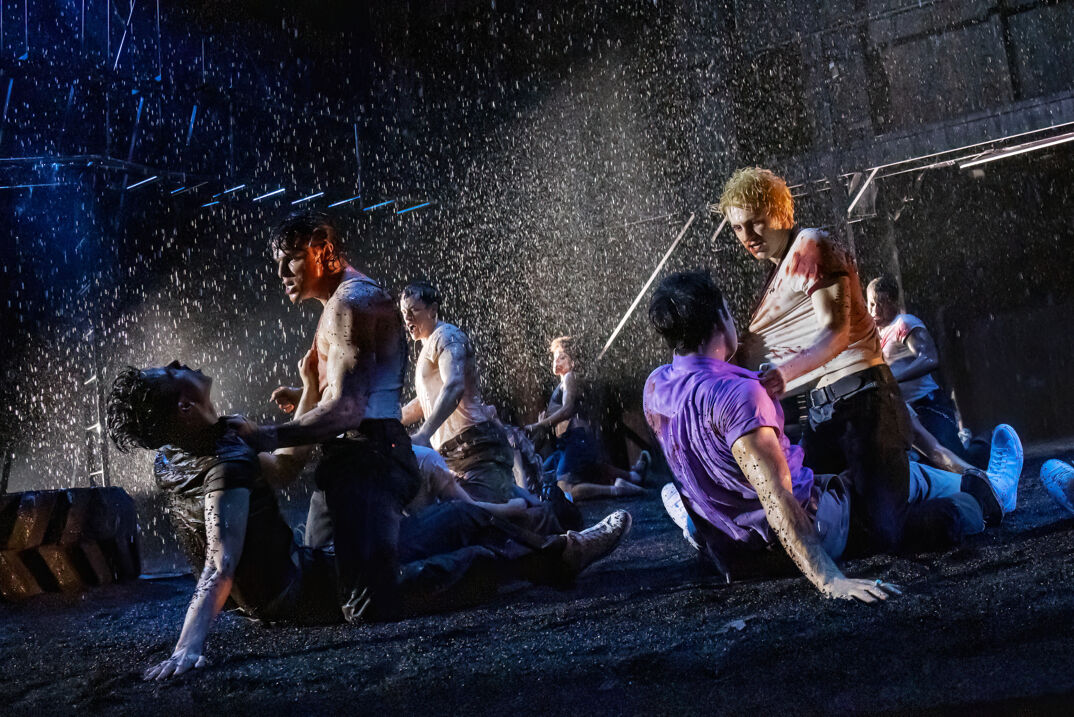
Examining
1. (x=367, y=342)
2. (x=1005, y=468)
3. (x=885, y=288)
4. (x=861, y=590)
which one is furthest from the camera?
(x=885, y=288)

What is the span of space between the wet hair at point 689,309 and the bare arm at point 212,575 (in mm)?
1631

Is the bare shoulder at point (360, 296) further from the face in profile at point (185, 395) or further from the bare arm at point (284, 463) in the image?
the face in profile at point (185, 395)

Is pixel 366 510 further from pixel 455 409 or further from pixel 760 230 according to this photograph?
pixel 760 230

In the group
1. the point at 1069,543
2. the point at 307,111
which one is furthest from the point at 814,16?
the point at 1069,543

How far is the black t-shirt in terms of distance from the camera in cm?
321

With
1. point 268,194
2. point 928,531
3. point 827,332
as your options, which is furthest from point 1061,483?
point 268,194

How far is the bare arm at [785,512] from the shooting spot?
2797mm

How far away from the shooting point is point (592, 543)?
13.1ft

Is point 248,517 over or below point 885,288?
below

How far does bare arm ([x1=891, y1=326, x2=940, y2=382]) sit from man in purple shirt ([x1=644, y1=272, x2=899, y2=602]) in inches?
88.4

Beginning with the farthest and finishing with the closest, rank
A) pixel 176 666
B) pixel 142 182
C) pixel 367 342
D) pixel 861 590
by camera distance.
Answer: pixel 142 182, pixel 367 342, pixel 176 666, pixel 861 590

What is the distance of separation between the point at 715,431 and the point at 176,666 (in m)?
1.95

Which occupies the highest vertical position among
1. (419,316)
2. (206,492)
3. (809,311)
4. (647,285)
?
(647,285)

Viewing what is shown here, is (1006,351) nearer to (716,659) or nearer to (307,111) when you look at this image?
(307,111)
